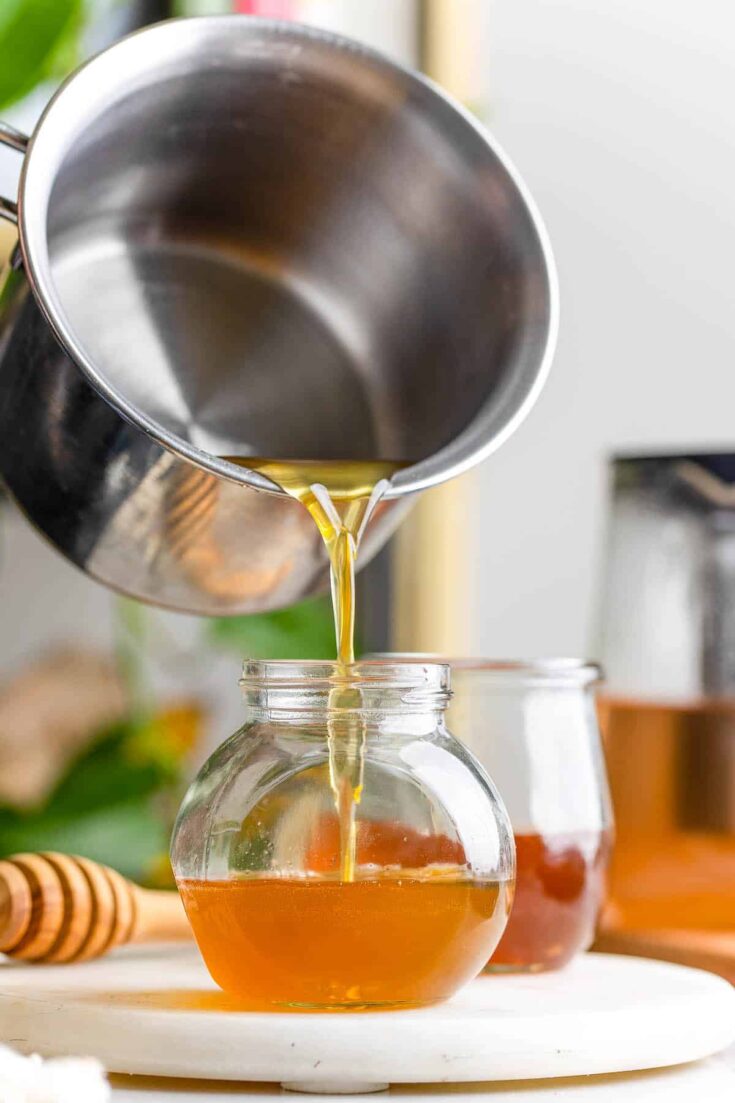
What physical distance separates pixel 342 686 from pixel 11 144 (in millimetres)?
310

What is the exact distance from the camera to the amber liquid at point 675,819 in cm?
93

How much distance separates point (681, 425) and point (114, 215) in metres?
0.79

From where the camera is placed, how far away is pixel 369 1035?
60cm

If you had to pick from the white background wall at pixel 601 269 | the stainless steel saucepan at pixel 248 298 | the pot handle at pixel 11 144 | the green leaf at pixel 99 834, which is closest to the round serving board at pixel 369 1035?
the stainless steel saucepan at pixel 248 298

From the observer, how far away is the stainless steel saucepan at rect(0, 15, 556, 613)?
0.77m

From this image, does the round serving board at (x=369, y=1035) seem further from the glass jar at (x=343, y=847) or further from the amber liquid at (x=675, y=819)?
the amber liquid at (x=675, y=819)

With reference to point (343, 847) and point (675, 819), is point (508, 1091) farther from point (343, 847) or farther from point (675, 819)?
point (675, 819)

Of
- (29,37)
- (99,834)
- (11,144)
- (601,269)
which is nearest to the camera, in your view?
(11,144)

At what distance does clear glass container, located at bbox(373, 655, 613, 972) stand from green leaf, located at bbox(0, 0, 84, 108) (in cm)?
65

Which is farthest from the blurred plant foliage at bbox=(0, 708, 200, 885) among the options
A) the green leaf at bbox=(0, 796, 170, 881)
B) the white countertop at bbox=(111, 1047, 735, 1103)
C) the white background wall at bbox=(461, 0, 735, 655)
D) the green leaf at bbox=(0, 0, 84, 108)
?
the white countertop at bbox=(111, 1047, 735, 1103)

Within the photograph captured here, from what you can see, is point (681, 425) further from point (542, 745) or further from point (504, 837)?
point (504, 837)

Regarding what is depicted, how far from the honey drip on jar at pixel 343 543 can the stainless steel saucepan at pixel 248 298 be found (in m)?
0.02

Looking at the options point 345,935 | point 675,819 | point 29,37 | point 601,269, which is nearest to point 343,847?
point 345,935

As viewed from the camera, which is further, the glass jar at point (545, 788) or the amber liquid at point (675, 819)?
the amber liquid at point (675, 819)
